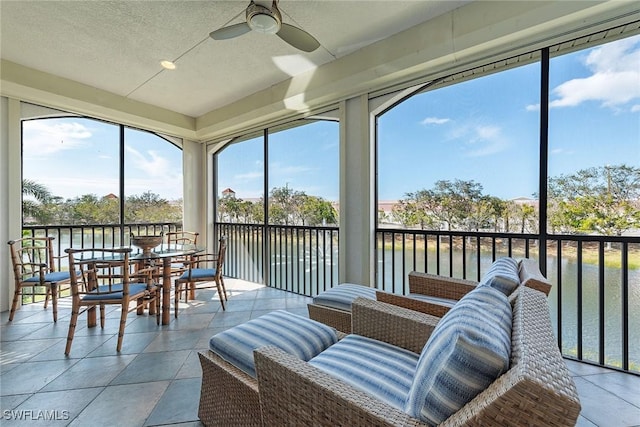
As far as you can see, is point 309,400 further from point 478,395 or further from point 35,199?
point 35,199

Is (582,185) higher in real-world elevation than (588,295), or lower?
higher

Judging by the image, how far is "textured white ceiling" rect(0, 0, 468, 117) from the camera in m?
2.38

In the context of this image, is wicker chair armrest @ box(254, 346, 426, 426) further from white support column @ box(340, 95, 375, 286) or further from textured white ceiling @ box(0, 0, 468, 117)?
textured white ceiling @ box(0, 0, 468, 117)

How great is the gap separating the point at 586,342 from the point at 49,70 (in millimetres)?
6136

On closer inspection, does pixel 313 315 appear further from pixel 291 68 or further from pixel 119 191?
pixel 119 191

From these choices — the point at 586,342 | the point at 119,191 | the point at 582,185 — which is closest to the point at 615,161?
the point at 582,185

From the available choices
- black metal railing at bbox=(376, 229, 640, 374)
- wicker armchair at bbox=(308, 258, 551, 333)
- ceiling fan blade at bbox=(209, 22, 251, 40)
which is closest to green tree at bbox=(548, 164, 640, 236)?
black metal railing at bbox=(376, 229, 640, 374)

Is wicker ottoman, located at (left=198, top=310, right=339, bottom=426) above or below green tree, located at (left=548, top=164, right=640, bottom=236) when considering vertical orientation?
below

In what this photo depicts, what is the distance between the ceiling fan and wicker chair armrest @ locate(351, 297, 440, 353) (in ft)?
6.81

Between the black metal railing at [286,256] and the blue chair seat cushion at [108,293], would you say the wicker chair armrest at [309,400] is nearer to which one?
the blue chair seat cushion at [108,293]

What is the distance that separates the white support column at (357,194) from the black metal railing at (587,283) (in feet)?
2.91

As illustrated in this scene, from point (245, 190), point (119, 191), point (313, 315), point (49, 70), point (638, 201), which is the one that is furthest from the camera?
point (245, 190)

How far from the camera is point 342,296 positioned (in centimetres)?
225

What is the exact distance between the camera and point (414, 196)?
3.02 metres
